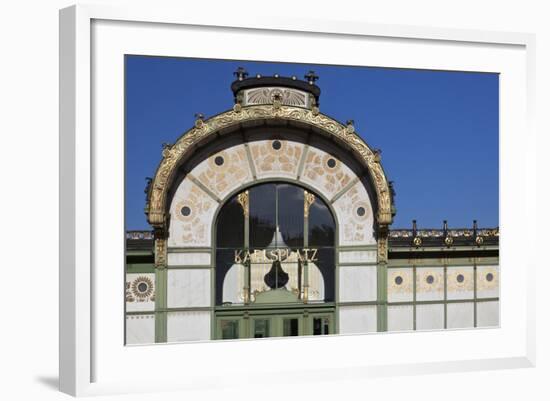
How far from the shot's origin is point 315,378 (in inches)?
397

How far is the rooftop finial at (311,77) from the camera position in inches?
424

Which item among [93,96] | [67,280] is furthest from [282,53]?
[67,280]

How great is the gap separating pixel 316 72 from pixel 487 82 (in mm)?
2673

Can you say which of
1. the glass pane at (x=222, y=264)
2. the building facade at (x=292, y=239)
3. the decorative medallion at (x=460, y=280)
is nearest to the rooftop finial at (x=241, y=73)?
the building facade at (x=292, y=239)

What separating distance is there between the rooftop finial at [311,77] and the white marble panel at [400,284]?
3.41 meters

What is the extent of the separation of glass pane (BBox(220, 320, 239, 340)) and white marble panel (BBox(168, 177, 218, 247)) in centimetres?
125

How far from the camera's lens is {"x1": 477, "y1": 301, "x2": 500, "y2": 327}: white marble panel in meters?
11.4

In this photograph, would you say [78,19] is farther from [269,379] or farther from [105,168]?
[269,379]

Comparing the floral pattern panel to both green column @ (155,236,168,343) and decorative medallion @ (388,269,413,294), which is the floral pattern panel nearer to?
green column @ (155,236,168,343)

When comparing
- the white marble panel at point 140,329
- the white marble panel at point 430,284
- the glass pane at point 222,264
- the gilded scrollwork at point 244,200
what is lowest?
the white marble panel at point 140,329

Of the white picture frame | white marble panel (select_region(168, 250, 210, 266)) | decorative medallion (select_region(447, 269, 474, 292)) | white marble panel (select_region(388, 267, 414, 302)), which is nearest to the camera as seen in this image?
the white picture frame

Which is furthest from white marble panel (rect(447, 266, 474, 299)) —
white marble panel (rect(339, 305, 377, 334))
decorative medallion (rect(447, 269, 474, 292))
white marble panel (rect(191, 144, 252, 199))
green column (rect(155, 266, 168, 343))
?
green column (rect(155, 266, 168, 343))

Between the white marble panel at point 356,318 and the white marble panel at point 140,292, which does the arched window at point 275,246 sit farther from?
the white marble panel at point 140,292

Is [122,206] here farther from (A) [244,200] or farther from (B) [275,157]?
(B) [275,157]
